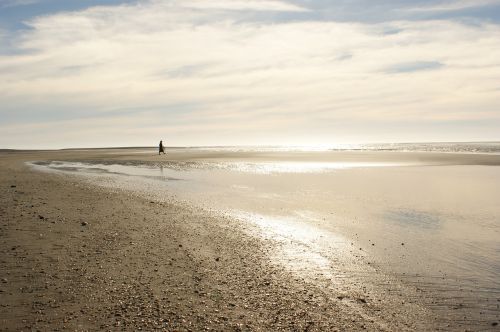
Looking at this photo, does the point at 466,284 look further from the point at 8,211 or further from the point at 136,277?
the point at 8,211

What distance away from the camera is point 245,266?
9.63m

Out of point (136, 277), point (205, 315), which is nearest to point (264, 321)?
point (205, 315)

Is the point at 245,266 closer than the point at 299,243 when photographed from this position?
Yes

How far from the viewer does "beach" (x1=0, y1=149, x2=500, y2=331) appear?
6980mm

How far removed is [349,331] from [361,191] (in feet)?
60.3

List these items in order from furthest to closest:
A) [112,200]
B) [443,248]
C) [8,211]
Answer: [112,200], [8,211], [443,248]

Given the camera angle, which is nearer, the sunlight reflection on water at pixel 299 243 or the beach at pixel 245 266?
the beach at pixel 245 266

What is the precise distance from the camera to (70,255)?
10.0m

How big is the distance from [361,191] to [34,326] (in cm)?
2055

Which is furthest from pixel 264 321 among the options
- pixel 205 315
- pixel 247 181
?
pixel 247 181

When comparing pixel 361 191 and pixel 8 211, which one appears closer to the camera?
pixel 8 211

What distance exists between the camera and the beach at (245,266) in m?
6.98

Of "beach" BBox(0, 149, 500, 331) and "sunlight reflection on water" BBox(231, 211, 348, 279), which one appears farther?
"sunlight reflection on water" BBox(231, 211, 348, 279)

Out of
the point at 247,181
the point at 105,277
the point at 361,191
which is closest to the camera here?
the point at 105,277
